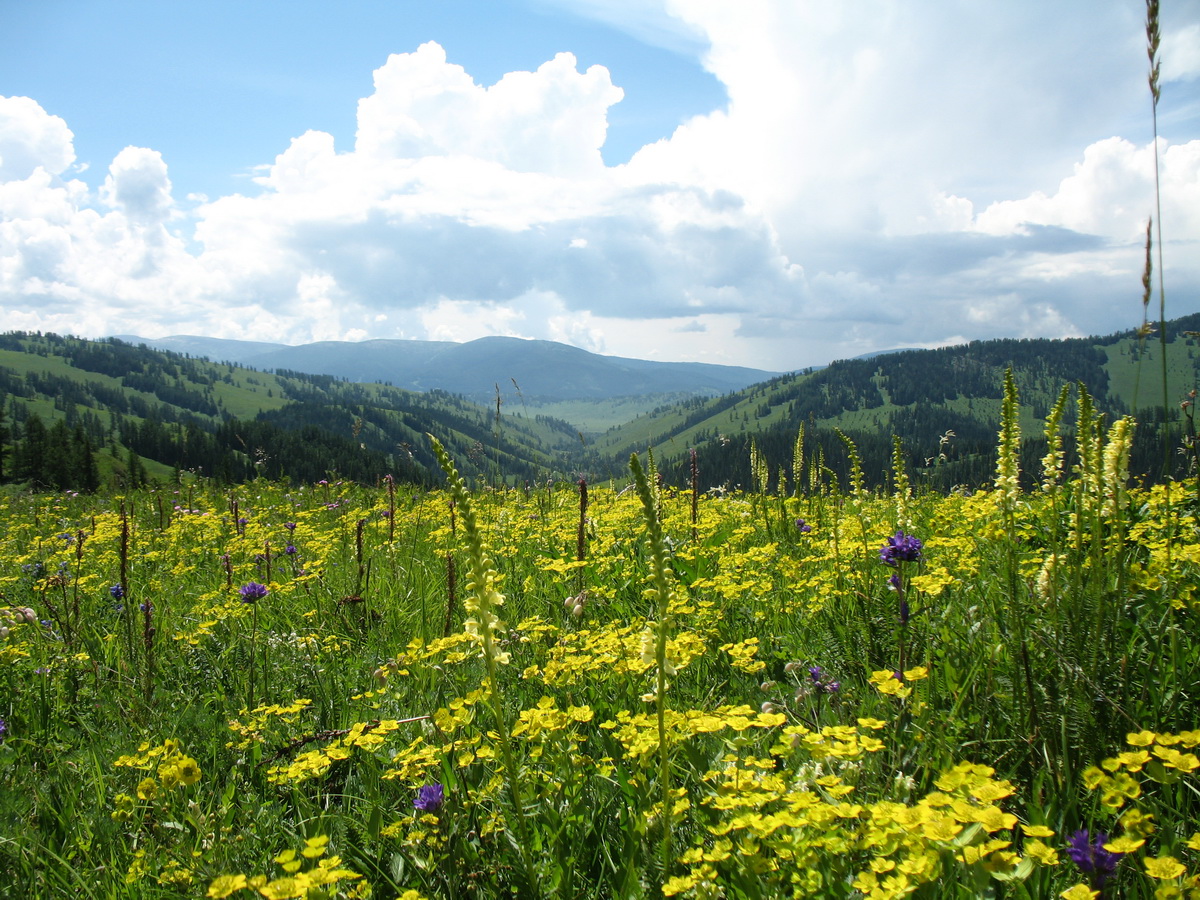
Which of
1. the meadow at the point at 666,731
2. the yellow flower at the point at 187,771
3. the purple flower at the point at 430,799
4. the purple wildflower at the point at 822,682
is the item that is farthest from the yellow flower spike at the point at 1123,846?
the yellow flower at the point at 187,771

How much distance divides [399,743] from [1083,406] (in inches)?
169

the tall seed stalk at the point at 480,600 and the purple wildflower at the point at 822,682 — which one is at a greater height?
the tall seed stalk at the point at 480,600

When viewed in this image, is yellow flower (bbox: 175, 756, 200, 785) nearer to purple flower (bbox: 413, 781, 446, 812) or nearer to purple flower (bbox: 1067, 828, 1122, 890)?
purple flower (bbox: 413, 781, 446, 812)

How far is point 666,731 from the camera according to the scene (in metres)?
2.91

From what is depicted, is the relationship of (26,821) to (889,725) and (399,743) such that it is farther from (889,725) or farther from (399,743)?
(889,725)

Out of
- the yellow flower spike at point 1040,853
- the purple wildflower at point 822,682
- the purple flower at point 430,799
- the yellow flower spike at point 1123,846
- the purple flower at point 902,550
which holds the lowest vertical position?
the purple flower at point 430,799

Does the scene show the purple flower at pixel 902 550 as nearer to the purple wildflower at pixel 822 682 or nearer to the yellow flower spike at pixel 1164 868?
the purple wildflower at pixel 822 682

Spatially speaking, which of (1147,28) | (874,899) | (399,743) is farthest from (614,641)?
(1147,28)

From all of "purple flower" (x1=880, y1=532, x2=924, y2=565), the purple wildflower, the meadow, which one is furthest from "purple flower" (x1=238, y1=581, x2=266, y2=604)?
"purple flower" (x1=880, y1=532, x2=924, y2=565)

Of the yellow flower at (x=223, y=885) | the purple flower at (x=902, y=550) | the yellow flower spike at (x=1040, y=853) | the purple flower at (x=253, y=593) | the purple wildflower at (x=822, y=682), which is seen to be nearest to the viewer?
the yellow flower spike at (x=1040, y=853)

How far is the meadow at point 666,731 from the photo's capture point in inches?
86.2

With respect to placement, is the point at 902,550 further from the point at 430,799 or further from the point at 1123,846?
the point at 430,799

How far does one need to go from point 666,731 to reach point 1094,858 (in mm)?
1571

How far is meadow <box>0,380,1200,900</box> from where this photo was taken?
2.19 meters
